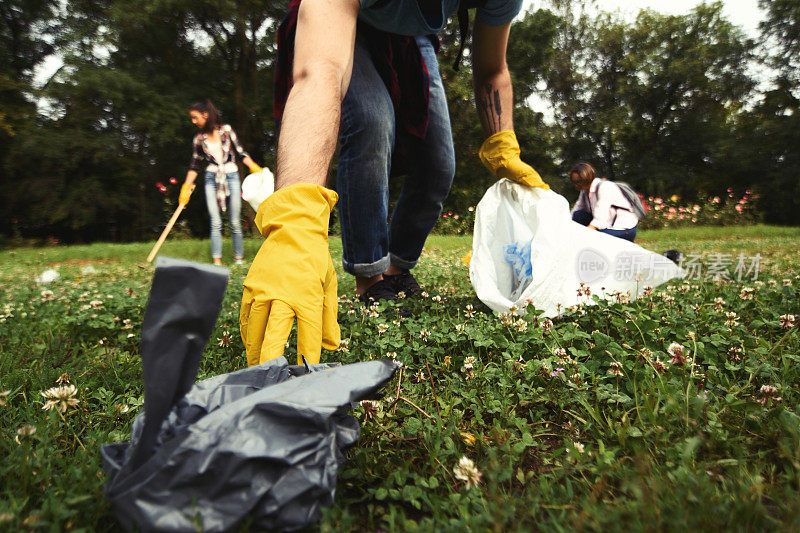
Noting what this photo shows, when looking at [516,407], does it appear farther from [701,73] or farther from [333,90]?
[701,73]

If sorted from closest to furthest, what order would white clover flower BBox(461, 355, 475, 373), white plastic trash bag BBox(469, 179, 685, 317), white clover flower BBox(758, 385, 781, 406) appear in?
1. white clover flower BBox(758, 385, 781, 406)
2. white clover flower BBox(461, 355, 475, 373)
3. white plastic trash bag BBox(469, 179, 685, 317)

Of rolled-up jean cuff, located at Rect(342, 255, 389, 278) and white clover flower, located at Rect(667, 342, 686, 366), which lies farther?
rolled-up jean cuff, located at Rect(342, 255, 389, 278)

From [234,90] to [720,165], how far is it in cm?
2965

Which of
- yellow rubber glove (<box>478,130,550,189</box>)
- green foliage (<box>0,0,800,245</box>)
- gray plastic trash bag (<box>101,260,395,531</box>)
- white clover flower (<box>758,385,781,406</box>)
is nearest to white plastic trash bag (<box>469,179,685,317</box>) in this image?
yellow rubber glove (<box>478,130,550,189</box>)

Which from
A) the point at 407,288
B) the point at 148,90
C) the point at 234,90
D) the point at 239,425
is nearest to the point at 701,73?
the point at 234,90

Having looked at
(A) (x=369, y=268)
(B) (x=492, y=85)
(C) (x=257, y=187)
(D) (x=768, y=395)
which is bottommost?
(D) (x=768, y=395)

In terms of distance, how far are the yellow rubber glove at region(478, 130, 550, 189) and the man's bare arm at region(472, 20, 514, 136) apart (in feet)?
0.44

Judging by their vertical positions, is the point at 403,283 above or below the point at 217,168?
below

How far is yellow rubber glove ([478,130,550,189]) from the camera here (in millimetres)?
2479

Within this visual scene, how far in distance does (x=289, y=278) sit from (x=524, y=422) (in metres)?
0.76

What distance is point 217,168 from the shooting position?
623cm

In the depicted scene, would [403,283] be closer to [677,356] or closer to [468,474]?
[677,356]

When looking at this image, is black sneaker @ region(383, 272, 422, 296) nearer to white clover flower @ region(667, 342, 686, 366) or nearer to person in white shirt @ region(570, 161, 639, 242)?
white clover flower @ region(667, 342, 686, 366)

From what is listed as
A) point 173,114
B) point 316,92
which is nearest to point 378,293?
point 316,92
